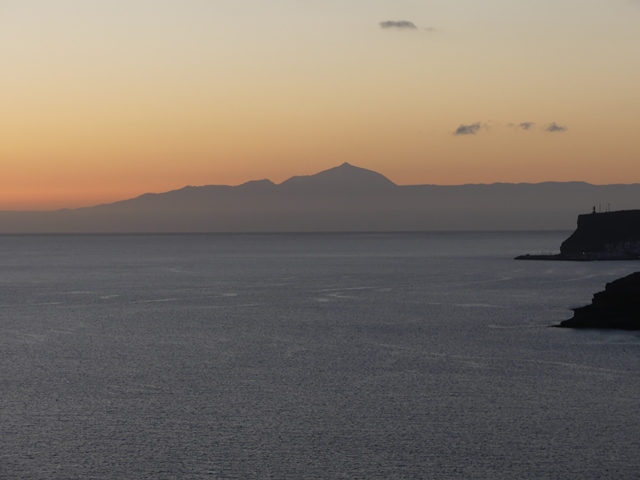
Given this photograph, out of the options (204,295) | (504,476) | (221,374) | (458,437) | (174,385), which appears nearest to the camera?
(504,476)

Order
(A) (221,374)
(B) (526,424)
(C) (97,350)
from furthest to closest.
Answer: (C) (97,350), (A) (221,374), (B) (526,424)

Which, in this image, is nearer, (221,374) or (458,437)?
(458,437)

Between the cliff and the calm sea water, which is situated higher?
the cliff

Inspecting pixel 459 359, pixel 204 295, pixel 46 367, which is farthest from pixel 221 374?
pixel 204 295

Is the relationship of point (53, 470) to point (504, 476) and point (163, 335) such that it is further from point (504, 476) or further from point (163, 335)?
point (163, 335)

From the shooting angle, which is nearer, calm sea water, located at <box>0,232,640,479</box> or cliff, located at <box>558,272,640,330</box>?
calm sea water, located at <box>0,232,640,479</box>

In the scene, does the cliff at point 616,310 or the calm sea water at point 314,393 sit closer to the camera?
the calm sea water at point 314,393
